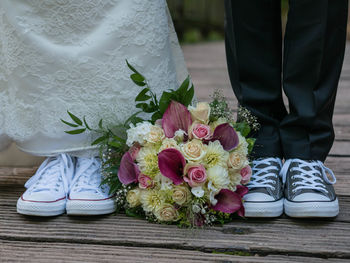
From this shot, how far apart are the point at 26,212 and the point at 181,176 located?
39cm

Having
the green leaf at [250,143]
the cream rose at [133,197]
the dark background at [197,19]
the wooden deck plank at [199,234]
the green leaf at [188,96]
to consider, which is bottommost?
the dark background at [197,19]

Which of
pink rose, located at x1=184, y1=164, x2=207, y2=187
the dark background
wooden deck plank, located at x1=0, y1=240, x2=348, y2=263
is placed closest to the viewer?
wooden deck plank, located at x1=0, y1=240, x2=348, y2=263

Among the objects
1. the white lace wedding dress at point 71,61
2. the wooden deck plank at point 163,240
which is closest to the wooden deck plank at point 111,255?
the wooden deck plank at point 163,240

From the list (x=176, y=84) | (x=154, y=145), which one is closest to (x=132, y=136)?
(x=154, y=145)

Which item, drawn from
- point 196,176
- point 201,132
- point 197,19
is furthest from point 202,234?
point 197,19

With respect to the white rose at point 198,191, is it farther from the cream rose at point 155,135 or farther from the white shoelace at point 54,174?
the white shoelace at point 54,174

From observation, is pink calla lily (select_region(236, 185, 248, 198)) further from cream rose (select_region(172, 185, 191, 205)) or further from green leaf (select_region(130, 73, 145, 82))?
green leaf (select_region(130, 73, 145, 82))

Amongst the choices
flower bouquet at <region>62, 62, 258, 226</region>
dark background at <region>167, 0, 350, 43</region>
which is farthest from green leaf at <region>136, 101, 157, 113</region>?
dark background at <region>167, 0, 350, 43</region>

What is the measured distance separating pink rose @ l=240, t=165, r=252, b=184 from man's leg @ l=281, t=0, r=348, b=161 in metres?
0.15

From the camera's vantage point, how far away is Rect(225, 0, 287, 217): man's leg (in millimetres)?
1153

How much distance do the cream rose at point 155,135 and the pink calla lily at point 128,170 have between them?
3.0 inches

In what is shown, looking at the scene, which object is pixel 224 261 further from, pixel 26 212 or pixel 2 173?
pixel 2 173

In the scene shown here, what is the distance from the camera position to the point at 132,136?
1116 mm

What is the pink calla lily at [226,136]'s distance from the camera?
3.58 feet
